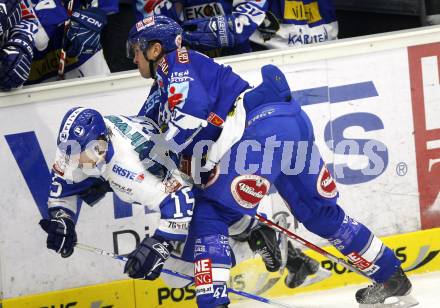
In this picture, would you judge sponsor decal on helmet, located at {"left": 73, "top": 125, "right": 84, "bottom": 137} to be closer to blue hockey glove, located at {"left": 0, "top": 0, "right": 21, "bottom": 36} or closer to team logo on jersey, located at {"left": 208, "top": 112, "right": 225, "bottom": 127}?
team logo on jersey, located at {"left": 208, "top": 112, "right": 225, "bottom": 127}

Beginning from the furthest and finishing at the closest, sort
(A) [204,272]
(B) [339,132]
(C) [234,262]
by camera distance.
Result: 1. (B) [339,132]
2. (C) [234,262]
3. (A) [204,272]

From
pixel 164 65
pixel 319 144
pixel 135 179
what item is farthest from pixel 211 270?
pixel 319 144

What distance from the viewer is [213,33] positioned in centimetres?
684

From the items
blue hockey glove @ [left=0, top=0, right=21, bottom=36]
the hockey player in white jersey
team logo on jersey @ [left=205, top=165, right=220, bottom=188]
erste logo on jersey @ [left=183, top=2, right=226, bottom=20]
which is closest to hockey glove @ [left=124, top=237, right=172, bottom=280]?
the hockey player in white jersey

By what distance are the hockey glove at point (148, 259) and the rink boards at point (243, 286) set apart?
75 cm

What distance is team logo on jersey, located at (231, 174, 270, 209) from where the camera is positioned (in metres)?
5.79

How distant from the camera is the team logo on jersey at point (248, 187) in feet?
19.0

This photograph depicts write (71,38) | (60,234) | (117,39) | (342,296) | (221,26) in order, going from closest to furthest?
(60,234) < (342,296) < (71,38) < (221,26) < (117,39)

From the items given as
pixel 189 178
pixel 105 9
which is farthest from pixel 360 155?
pixel 105 9

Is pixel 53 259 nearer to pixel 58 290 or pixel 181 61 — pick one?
pixel 58 290

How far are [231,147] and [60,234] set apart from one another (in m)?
0.83

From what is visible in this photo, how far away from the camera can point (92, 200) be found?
5.99 metres

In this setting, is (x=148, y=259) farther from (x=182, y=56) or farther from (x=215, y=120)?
(x=182, y=56)

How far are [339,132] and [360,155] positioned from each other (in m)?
0.16
